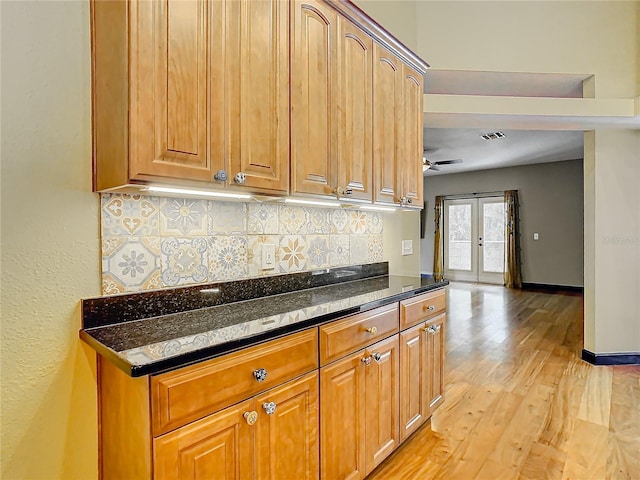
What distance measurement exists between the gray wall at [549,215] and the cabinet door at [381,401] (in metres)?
7.03

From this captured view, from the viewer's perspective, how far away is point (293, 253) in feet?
6.59

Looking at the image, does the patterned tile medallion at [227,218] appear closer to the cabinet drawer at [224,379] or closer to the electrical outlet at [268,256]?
the electrical outlet at [268,256]

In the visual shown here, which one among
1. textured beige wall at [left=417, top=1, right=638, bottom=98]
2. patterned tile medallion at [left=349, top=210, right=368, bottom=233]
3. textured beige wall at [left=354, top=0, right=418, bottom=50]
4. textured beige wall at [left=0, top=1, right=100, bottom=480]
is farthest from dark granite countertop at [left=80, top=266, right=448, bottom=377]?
textured beige wall at [left=417, top=1, right=638, bottom=98]

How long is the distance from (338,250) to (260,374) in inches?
48.6

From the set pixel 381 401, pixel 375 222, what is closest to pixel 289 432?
pixel 381 401

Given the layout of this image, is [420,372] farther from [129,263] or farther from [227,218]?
[129,263]

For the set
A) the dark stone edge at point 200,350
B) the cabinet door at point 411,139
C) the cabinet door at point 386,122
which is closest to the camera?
the dark stone edge at point 200,350

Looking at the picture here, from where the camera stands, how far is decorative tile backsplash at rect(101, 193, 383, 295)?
1.34 m

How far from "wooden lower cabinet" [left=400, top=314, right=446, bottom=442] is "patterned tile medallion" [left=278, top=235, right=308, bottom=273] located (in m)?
0.65

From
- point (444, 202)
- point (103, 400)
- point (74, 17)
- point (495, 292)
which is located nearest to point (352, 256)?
point (103, 400)

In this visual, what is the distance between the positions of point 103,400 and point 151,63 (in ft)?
3.57

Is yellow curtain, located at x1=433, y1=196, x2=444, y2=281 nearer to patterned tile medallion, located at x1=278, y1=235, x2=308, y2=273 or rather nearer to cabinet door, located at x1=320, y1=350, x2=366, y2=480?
patterned tile medallion, located at x1=278, y1=235, x2=308, y2=273

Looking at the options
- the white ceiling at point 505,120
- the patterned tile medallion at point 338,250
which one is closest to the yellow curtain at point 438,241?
the white ceiling at point 505,120

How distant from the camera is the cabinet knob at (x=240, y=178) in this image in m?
1.33
